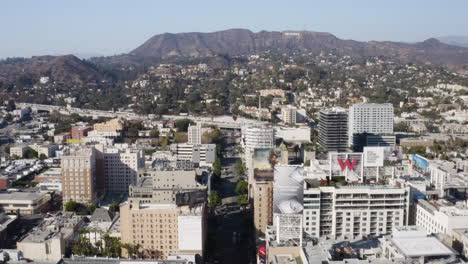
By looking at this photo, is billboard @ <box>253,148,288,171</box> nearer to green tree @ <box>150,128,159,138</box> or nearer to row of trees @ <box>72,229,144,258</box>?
row of trees @ <box>72,229,144,258</box>

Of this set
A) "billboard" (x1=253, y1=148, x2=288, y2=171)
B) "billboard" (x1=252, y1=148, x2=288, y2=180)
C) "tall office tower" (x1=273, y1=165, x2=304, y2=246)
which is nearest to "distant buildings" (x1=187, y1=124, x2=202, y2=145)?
"billboard" (x1=252, y1=148, x2=288, y2=180)

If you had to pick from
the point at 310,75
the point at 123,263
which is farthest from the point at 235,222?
the point at 310,75

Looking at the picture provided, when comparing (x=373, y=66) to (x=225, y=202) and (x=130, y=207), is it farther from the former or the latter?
(x=130, y=207)

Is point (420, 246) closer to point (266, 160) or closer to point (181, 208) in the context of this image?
point (181, 208)

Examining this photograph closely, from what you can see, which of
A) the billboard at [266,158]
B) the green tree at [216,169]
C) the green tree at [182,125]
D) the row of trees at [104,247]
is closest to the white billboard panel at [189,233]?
the row of trees at [104,247]

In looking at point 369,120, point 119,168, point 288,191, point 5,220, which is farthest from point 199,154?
point 288,191

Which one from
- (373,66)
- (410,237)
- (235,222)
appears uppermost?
(373,66)
